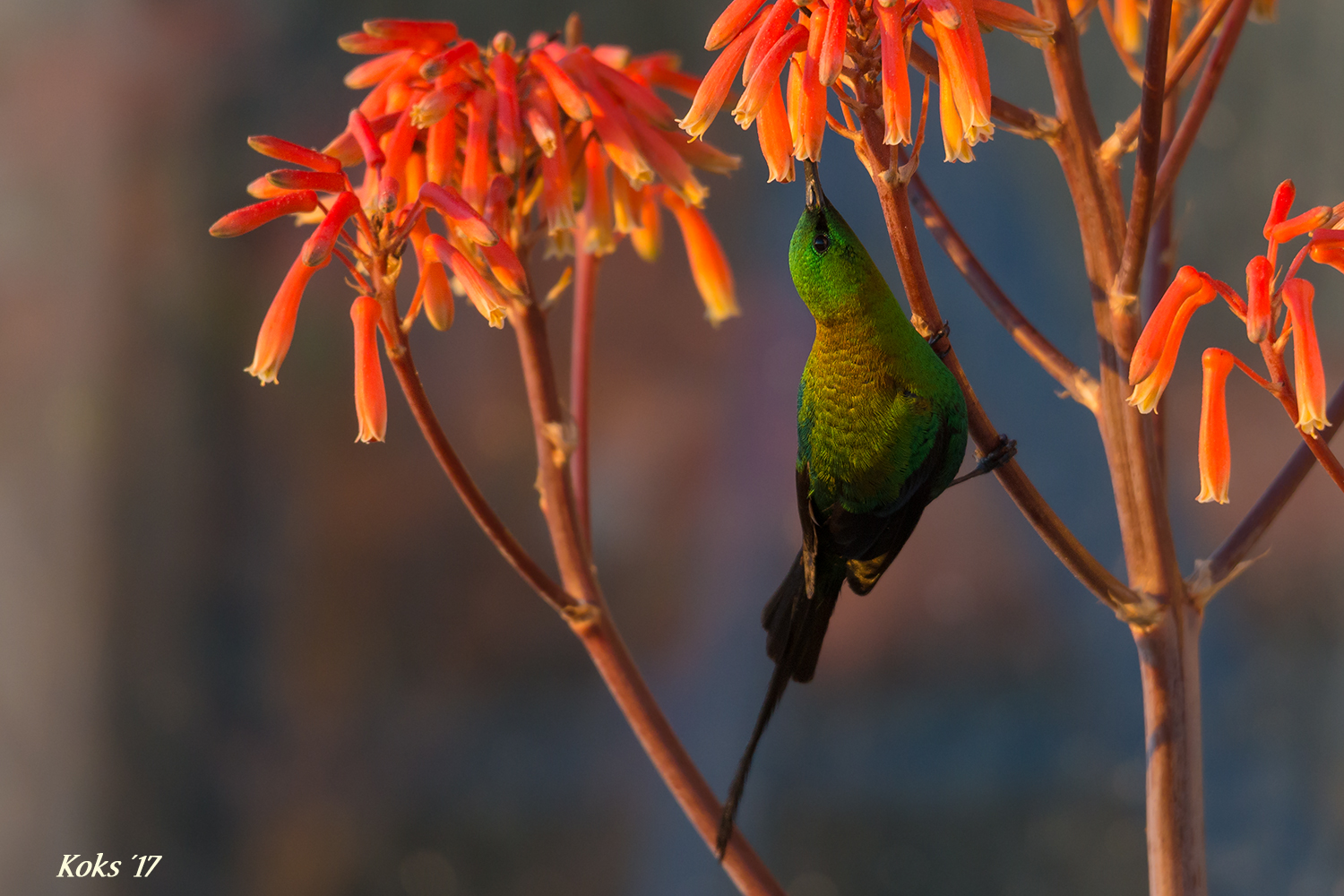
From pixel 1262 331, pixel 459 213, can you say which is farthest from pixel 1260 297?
pixel 459 213

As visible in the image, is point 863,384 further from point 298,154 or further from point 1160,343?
point 298,154

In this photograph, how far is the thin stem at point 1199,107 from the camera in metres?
0.34

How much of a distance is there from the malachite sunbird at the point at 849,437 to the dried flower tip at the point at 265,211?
17 cm

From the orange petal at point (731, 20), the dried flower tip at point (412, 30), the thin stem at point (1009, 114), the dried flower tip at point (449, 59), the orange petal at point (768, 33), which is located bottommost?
the thin stem at point (1009, 114)

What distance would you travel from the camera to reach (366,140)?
0.36 m

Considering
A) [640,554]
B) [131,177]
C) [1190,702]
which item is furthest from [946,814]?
[131,177]

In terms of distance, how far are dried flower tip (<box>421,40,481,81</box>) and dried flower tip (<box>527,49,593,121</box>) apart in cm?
3

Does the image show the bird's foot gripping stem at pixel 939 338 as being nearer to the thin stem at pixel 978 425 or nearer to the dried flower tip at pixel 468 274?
the thin stem at pixel 978 425

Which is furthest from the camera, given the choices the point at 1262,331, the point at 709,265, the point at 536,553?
the point at 536,553

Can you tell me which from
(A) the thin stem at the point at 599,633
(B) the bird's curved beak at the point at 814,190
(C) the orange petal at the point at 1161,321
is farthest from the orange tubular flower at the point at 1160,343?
(A) the thin stem at the point at 599,633

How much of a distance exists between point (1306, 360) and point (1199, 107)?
120 mm

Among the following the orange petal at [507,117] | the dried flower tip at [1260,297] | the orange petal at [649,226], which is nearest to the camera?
the dried flower tip at [1260,297]

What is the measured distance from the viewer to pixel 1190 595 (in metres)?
0.34

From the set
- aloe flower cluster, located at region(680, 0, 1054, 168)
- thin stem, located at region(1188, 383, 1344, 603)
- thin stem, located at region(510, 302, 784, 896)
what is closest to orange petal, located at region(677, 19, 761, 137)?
aloe flower cluster, located at region(680, 0, 1054, 168)
